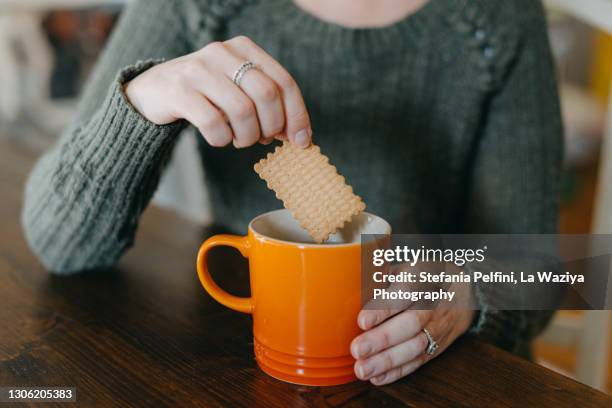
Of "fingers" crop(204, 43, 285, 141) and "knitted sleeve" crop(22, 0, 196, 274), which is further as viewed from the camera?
"knitted sleeve" crop(22, 0, 196, 274)

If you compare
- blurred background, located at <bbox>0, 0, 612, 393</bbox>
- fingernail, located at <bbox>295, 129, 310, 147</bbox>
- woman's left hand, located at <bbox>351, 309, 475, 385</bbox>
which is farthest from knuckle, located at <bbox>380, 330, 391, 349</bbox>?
blurred background, located at <bbox>0, 0, 612, 393</bbox>

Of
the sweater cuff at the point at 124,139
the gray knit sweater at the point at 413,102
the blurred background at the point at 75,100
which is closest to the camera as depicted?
the sweater cuff at the point at 124,139

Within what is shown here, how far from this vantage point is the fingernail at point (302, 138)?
525 mm

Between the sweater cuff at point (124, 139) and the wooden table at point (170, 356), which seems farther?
the sweater cuff at point (124, 139)

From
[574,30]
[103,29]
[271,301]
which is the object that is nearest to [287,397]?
[271,301]

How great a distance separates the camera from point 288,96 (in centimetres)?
52

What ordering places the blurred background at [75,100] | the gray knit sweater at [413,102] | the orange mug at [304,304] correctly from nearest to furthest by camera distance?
the orange mug at [304,304] < the gray knit sweater at [413,102] < the blurred background at [75,100]

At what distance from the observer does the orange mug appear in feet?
1.55

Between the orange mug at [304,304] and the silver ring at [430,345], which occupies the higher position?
the orange mug at [304,304]

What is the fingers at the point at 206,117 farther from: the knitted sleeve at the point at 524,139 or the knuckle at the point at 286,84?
the knitted sleeve at the point at 524,139

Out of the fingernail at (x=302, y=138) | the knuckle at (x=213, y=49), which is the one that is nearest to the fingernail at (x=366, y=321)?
the fingernail at (x=302, y=138)

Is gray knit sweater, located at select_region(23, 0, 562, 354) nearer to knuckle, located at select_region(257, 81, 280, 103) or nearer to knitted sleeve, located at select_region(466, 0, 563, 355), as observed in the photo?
knitted sleeve, located at select_region(466, 0, 563, 355)

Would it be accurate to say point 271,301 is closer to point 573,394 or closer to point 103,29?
point 573,394

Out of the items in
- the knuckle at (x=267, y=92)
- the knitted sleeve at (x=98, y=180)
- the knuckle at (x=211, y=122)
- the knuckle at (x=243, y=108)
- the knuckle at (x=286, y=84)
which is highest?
the knuckle at (x=286, y=84)
